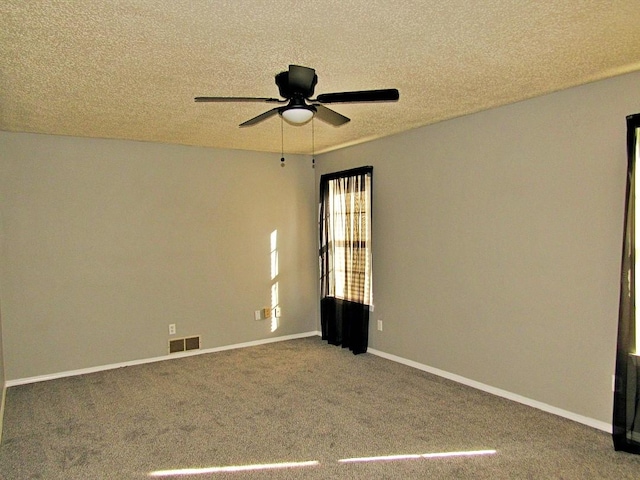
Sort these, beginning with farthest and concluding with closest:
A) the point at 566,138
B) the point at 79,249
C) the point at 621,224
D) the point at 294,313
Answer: the point at 294,313, the point at 79,249, the point at 566,138, the point at 621,224

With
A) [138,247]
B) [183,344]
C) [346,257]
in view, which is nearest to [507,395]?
[346,257]

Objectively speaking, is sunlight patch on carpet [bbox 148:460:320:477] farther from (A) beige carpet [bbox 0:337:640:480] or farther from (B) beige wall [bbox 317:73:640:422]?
(B) beige wall [bbox 317:73:640:422]

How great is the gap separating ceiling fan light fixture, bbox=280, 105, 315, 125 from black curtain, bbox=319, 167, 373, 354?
2553 mm

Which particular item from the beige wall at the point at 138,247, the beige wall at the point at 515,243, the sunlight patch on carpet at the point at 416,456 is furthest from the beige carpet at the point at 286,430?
the beige wall at the point at 138,247

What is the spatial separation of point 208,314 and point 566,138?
13.3 ft

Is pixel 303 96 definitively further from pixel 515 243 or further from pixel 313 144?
pixel 313 144

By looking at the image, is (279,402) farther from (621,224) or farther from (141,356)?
(621,224)

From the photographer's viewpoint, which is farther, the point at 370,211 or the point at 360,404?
the point at 370,211

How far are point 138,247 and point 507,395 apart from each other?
3900 millimetres

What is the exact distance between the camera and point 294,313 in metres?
6.02

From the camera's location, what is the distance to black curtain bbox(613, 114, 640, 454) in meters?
2.90

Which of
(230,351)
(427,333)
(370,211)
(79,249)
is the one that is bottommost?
(230,351)

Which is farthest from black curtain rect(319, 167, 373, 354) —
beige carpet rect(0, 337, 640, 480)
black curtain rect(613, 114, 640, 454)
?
black curtain rect(613, 114, 640, 454)

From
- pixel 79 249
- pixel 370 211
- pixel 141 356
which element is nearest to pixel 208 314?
pixel 141 356
